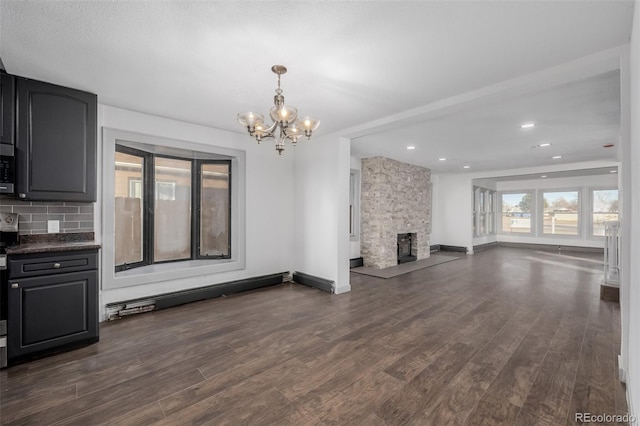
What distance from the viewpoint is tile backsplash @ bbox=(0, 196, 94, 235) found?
301 cm

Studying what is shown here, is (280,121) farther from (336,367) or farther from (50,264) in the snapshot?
(50,264)

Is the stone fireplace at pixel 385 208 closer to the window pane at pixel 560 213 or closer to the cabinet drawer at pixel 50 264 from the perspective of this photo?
the cabinet drawer at pixel 50 264

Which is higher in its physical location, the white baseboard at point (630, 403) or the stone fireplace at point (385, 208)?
the stone fireplace at point (385, 208)

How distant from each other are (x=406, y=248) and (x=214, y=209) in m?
5.31

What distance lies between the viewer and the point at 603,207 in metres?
9.60

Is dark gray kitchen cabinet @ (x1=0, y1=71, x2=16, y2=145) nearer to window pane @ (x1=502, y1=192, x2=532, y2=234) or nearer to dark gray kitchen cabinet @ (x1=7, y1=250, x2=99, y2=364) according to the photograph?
dark gray kitchen cabinet @ (x1=7, y1=250, x2=99, y2=364)

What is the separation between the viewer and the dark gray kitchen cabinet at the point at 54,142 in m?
2.77

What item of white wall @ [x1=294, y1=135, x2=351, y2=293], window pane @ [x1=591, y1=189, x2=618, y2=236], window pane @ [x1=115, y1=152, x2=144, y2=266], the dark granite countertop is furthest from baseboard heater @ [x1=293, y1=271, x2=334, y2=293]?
window pane @ [x1=591, y1=189, x2=618, y2=236]

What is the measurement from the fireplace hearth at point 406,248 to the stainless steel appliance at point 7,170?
7155mm

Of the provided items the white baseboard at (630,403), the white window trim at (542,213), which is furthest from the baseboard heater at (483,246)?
the white baseboard at (630,403)

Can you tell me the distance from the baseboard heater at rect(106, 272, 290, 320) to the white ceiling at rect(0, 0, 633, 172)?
2551 millimetres

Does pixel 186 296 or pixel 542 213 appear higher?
pixel 542 213

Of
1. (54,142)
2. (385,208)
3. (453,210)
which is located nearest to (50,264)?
(54,142)

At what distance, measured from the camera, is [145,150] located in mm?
4508
